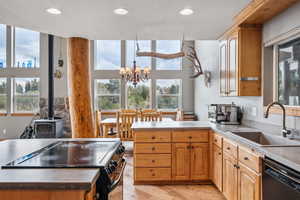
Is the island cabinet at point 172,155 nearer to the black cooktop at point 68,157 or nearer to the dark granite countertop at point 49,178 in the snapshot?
the black cooktop at point 68,157

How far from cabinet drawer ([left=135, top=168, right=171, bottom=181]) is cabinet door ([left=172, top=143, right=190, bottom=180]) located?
0.34ft

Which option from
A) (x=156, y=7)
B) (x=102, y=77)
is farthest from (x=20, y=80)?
(x=156, y=7)

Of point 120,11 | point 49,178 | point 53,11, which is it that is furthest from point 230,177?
point 53,11

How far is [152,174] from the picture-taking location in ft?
10.5

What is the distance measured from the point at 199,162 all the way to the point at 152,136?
79 cm

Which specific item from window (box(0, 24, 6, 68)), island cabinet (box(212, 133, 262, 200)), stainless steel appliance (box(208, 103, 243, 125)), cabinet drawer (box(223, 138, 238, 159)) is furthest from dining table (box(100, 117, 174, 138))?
window (box(0, 24, 6, 68))

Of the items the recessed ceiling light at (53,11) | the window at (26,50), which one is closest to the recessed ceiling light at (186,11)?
the recessed ceiling light at (53,11)

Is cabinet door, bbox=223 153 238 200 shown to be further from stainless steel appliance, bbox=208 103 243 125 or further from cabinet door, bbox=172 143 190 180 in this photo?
stainless steel appliance, bbox=208 103 243 125

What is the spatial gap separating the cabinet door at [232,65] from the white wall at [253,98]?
0.32 m

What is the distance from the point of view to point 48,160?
142 cm

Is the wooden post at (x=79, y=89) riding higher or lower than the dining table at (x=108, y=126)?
higher

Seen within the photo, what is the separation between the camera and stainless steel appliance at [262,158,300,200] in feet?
4.39

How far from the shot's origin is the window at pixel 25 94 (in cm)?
701

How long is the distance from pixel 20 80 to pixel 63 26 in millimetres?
4879
